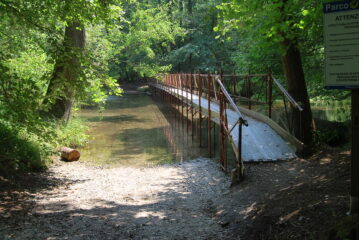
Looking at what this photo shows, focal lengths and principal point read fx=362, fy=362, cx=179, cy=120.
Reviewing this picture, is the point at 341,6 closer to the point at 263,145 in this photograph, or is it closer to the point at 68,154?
the point at 263,145

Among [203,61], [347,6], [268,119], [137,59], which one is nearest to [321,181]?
[347,6]

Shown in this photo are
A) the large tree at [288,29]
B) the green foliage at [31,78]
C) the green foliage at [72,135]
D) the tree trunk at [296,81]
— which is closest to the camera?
the green foliage at [31,78]

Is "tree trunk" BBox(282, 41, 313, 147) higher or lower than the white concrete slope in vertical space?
higher

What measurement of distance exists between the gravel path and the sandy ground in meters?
0.01

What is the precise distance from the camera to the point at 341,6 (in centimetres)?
336

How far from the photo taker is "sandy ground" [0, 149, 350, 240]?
15.1 ft

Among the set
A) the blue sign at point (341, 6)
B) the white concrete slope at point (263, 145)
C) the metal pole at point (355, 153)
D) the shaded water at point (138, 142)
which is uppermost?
the blue sign at point (341, 6)

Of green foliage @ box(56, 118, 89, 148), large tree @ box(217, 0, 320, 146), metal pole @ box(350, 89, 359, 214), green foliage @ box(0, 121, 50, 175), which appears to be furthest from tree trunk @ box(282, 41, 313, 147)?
green foliage @ box(56, 118, 89, 148)

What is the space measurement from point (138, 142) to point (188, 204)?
10677 mm

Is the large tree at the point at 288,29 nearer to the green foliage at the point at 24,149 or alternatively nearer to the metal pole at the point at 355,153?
the metal pole at the point at 355,153

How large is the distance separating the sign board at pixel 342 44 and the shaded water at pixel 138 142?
10.0 meters

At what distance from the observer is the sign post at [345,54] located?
10.9 ft

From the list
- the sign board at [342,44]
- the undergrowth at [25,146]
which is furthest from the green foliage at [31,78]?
the sign board at [342,44]

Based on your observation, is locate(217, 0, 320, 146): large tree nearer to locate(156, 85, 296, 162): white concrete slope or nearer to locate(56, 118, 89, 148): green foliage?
locate(156, 85, 296, 162): white concrete slope
